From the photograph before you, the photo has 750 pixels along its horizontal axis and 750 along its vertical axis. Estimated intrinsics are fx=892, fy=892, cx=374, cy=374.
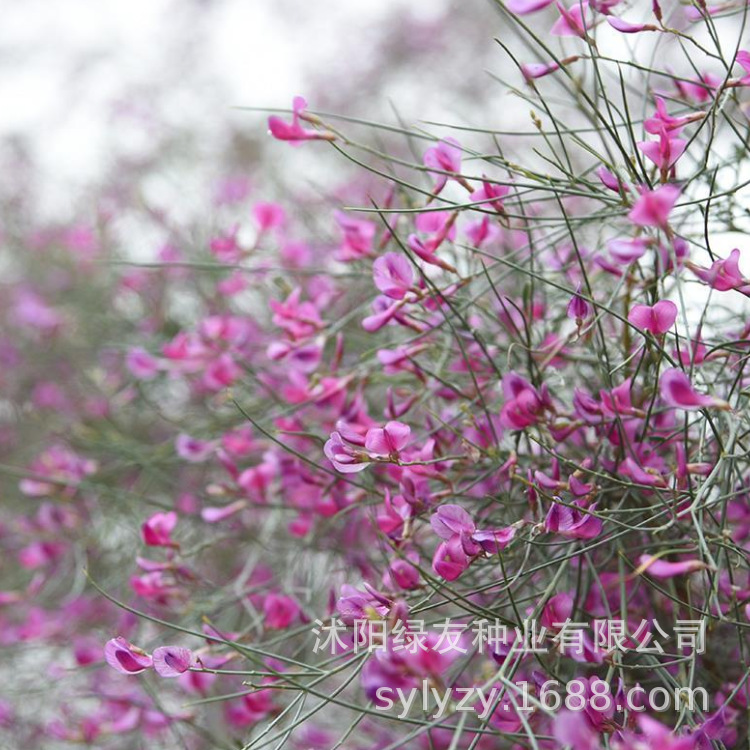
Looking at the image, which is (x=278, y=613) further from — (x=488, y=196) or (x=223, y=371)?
(x=488, y=196)

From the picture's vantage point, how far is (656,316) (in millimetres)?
673

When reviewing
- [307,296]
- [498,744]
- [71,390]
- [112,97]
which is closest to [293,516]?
[307,296]


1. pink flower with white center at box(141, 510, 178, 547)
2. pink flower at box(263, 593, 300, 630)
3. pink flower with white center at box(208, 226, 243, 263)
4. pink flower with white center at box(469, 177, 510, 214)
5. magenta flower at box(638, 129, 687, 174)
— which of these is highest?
magenta flower at box(638, 129, 687, 174)

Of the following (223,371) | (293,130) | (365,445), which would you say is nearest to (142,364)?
(223,371)

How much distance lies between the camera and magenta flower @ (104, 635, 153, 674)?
705mm

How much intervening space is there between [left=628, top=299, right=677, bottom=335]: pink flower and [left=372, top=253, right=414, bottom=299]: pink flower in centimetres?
22

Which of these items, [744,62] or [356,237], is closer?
[744,62]

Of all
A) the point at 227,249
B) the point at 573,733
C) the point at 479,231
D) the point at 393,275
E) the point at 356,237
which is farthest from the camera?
the point at 227,249

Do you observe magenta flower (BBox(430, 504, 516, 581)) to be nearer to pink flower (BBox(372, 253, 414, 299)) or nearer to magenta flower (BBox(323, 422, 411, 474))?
magenta flower (BBox(323, 422, 411, 474))

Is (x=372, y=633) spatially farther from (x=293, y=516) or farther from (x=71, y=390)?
(x=71, y=390)

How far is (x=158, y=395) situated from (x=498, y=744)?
1071 mm

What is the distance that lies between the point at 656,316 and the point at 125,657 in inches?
19.4

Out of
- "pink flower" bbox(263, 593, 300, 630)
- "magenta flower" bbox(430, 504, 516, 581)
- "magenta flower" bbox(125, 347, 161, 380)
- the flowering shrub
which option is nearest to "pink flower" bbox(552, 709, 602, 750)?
the flowering shrub

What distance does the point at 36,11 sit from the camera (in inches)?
149
